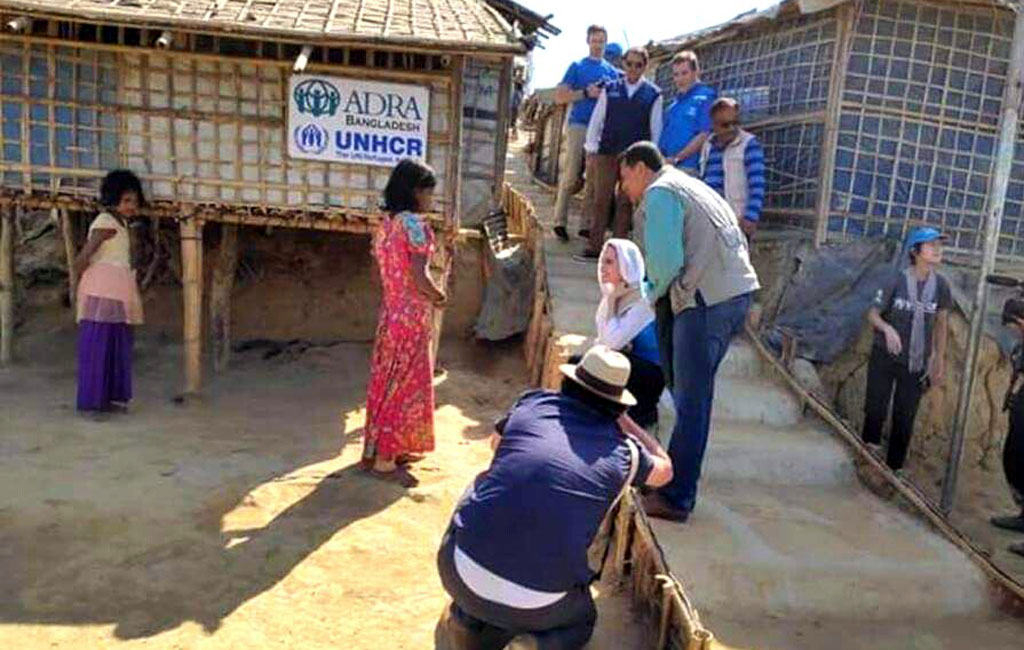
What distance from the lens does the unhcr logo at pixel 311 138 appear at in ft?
23.0

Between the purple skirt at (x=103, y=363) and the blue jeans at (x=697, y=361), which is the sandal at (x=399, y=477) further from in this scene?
the purple skirt at (x=103, y=363)

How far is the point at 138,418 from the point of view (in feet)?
23.0

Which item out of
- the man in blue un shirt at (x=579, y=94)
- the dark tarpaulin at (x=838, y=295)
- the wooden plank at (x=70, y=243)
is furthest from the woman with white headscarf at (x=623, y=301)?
the wooden plank at (x=70, y=243)

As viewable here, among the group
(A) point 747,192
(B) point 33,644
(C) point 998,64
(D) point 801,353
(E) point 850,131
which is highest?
(C) point 998,64

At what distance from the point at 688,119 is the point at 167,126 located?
4080 millimetres

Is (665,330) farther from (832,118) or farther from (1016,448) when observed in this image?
(832,118)

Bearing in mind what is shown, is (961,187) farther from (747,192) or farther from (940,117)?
(747,192)

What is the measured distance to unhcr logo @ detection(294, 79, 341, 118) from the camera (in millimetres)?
6949

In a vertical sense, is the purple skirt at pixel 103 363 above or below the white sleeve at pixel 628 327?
below

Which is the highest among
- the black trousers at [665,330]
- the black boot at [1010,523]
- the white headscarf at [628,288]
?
the white headscarf at [628,288]

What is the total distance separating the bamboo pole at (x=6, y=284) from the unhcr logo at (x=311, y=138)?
2953 millimetres

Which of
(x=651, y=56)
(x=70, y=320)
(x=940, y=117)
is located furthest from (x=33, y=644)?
(x=651, y=56)

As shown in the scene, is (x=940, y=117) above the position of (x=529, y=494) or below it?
above

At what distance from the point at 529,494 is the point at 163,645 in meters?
2.00
